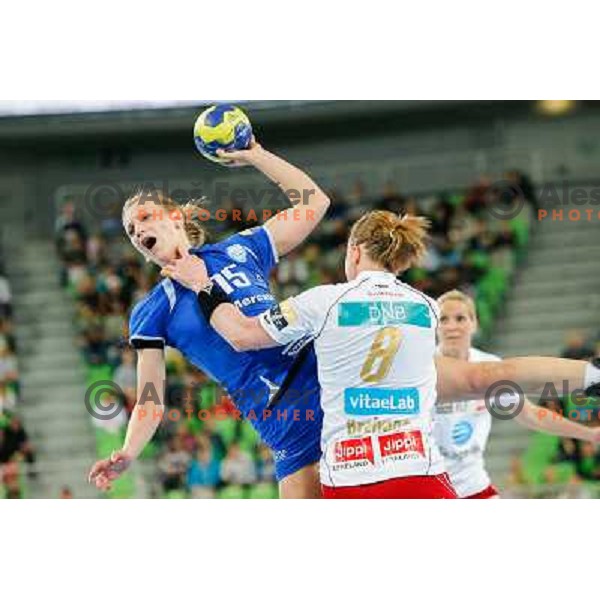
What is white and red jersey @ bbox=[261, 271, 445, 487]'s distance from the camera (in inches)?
242

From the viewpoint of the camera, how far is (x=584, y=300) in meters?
11.2

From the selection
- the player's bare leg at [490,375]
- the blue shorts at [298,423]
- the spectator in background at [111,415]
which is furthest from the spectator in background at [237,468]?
the blue shorts at [298,423]

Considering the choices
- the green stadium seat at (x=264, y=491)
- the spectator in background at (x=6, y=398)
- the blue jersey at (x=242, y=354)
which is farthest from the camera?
the spectator in background at (x=6, y=398)

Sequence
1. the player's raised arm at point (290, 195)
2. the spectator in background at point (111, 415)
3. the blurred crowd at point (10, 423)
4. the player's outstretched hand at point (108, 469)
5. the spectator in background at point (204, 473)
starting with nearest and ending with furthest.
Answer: the player's outstretched hand at point (108, 469) < the player's raised arm at point (290, 195) < the spectator in background at point (204, 473) < the blurred crowd at point (10, 423) < the spectator in background at point (111, 415)

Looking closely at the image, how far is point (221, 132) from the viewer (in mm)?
6953

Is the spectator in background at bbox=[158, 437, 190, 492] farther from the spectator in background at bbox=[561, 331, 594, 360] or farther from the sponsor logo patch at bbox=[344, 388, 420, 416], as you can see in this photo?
the sponsor logo patch at bbox=[344, 388, 420, 416]

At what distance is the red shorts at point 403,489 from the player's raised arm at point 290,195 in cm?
167

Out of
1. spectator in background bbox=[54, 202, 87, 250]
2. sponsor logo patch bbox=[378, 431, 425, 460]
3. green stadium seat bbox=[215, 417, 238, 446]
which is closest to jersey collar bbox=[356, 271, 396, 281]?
sponsor logo patch bbox=[378, 431, 425, 460]

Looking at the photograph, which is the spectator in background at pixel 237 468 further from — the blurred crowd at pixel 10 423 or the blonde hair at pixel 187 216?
the blonde hair at pixel 187 216

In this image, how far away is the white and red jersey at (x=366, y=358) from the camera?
6.14 metres

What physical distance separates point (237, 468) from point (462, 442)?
2.99 meters

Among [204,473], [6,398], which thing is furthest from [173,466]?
[6,398]

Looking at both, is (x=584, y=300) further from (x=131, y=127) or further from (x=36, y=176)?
(x=36, y=176)
